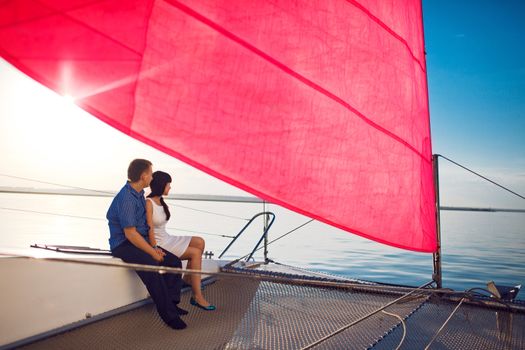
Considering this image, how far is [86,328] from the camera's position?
98.4 inches

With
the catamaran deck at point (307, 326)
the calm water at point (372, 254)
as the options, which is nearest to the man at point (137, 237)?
the catamaran deck at point (307, 326)

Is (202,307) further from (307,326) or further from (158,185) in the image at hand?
(158,185)

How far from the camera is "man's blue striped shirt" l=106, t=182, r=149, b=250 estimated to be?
2.70 meters

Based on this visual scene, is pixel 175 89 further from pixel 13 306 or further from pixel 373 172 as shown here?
pixel 13 306

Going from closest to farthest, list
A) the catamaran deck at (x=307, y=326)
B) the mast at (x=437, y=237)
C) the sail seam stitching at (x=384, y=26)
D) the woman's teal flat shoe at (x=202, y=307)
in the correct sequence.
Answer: the sail seam stitching at (x=384, y=26) < the catamaran deck at (x=307, y=326) < the mast at (x=437, y=237) < the woman's teal flat shoe at (x=202, y=307)

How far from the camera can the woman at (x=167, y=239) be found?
306 centimetres

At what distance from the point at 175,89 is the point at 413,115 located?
60.3 inches

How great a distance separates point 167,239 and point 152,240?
260mm

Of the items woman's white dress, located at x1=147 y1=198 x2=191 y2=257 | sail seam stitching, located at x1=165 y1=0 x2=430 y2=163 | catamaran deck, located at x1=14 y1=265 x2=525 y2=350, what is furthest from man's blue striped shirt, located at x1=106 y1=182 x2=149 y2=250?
sail seam stitching, located at x1=165 y1=0 x2=430 y2=163

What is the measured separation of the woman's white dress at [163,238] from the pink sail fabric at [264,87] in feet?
5.29

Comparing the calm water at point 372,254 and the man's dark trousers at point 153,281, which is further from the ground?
the man's dark trousers at point 153,281

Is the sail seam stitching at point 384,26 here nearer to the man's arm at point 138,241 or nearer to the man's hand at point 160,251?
the man's arm at point 138,241

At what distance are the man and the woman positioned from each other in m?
0.18

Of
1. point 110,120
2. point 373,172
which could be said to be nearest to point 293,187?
point 373,172
